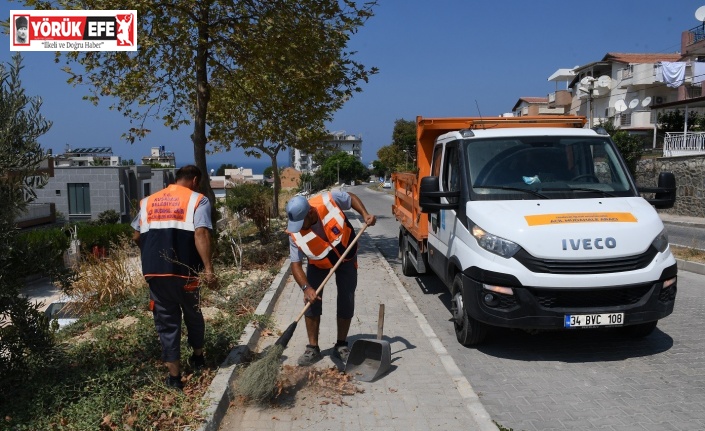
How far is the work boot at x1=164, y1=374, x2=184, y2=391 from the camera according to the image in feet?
15.5

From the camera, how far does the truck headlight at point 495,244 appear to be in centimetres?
557

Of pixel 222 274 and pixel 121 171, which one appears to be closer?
pixel 222 274

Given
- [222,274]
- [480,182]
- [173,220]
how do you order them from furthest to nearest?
[222,274]
[480,182]
[173,220]

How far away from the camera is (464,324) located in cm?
627

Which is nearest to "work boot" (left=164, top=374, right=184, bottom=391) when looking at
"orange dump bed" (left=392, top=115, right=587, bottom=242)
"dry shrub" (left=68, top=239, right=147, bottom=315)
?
"dry shrub" (left=68, top=239, right=147, bottom=315)

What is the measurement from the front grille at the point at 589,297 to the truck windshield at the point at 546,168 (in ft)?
3.68

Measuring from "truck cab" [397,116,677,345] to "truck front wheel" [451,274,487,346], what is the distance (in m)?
0.01

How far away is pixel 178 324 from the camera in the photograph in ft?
15.7

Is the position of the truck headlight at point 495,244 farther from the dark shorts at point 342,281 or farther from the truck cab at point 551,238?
the dark shorts at point 342,281

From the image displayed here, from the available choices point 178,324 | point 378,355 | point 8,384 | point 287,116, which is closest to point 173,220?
point 178,324

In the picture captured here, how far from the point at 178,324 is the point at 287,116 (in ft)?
34.0

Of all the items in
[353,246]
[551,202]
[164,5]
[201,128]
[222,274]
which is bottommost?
[222,274]

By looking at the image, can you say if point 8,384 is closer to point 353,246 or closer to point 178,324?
point 178,324

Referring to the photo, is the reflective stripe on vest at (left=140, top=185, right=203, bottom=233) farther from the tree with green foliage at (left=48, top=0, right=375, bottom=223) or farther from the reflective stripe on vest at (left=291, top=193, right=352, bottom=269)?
the tree with green foliage at (left=48, top=0, right=375, bottom=223)
